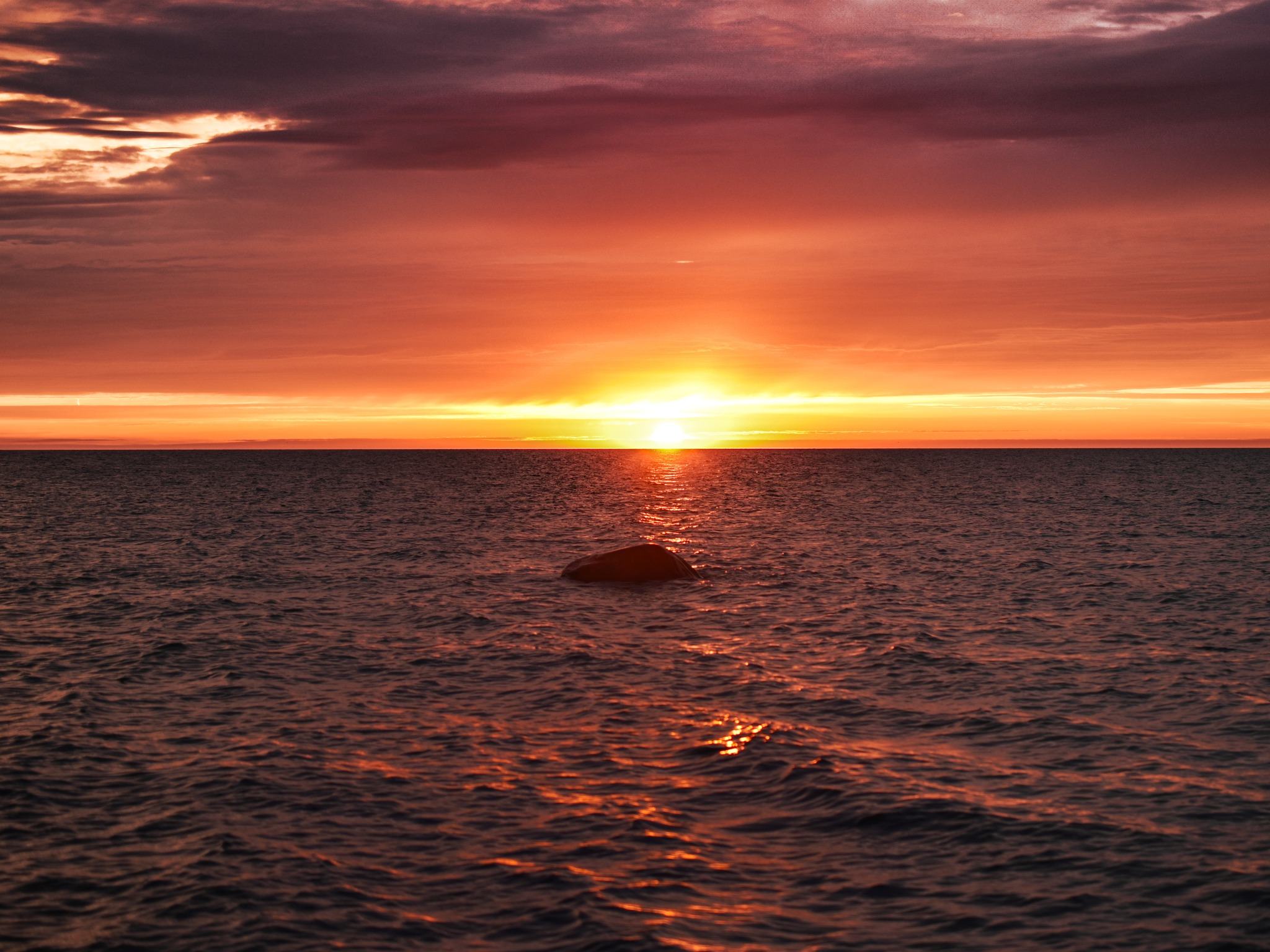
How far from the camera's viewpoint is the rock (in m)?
42.3

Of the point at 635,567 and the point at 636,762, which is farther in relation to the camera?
the point at 635,567

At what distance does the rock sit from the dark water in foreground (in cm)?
141

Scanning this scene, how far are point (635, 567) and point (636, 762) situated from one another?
80.6 ft

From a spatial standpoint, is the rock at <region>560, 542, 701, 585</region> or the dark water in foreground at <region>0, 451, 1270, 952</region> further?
the rock at <region>560, 542, 701, 585</region>

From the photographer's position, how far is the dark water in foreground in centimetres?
1220

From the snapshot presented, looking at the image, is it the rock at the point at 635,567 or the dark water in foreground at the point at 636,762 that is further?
the rock at the point at 635,567

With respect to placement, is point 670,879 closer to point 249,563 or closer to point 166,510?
point 249,563

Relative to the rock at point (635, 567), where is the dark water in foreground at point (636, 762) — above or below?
below

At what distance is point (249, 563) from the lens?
5053 centimetres

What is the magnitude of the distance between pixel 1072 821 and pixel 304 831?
11.2 m

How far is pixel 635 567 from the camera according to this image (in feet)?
139

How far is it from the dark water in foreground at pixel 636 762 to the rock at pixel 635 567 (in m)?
1.41

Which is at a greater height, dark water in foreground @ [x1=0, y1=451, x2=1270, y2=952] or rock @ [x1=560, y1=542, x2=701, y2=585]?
rock @ [x1=560, y1=542, x2=701, y2=585]

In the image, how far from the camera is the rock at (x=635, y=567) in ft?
139
